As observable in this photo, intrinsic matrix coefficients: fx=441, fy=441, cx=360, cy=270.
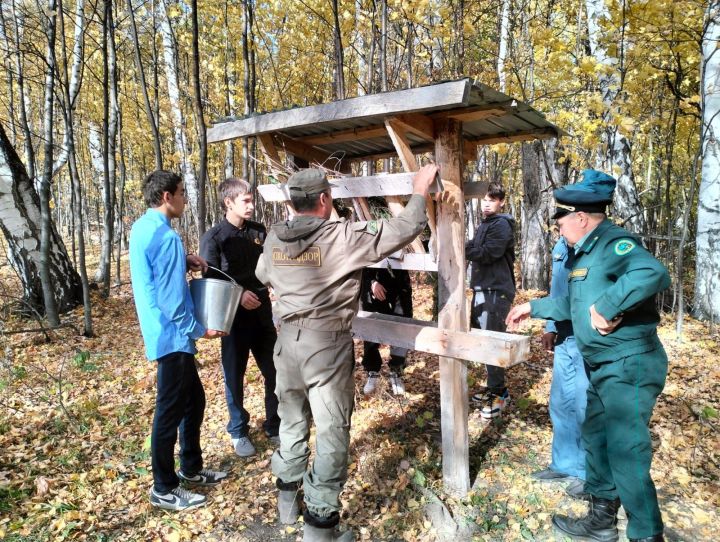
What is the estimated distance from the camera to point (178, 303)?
9.89ft

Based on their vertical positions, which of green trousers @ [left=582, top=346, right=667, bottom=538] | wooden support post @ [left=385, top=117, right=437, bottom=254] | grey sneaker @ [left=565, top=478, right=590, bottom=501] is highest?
wooden support post @ [left=385, top=117, right=437, bottom=254]

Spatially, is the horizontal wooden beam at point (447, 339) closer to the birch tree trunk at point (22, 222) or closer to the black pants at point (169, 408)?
the black pants at point (169, 408)

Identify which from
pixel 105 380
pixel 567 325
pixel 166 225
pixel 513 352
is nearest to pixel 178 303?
pixel 166 225

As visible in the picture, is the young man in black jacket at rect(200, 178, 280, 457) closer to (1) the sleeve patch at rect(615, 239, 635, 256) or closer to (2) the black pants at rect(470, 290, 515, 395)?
(2) the black pants at rect(470, 290, 515, 395)

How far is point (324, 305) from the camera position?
2662 millimetres

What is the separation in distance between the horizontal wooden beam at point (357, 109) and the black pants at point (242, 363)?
1602 mm

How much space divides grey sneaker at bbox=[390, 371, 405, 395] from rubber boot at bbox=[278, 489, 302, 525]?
2.03 metres

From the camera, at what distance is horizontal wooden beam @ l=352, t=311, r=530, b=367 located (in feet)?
9.43

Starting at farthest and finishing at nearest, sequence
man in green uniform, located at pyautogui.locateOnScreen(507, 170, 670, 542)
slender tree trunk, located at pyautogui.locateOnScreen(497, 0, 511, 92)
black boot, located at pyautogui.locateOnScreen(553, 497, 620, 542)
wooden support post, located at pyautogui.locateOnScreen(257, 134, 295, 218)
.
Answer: slender tree trunk, located at pyautogui.locateOnScreen(497, 0, 511, 92) → wooden support post, located at pyautogui.locateOnScreen(257, 134, 295, 218) → black boot, located at pyautogui.locateOnScreen(553, 497, 620, 542) → man in green uniform, located at pyautogui.locateOnScreen(507, 170, 670, 542)

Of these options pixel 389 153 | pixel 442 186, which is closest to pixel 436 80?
pixel 389 153

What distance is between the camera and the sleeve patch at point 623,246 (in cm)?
246

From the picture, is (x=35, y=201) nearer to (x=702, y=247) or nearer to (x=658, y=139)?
(x=702, y=247)

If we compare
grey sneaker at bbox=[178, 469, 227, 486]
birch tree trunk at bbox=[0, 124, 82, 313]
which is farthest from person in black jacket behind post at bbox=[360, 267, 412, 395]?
birch tree trunk at bbox=[0, 124, 82, 313]

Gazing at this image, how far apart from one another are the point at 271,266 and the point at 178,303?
729 mm
